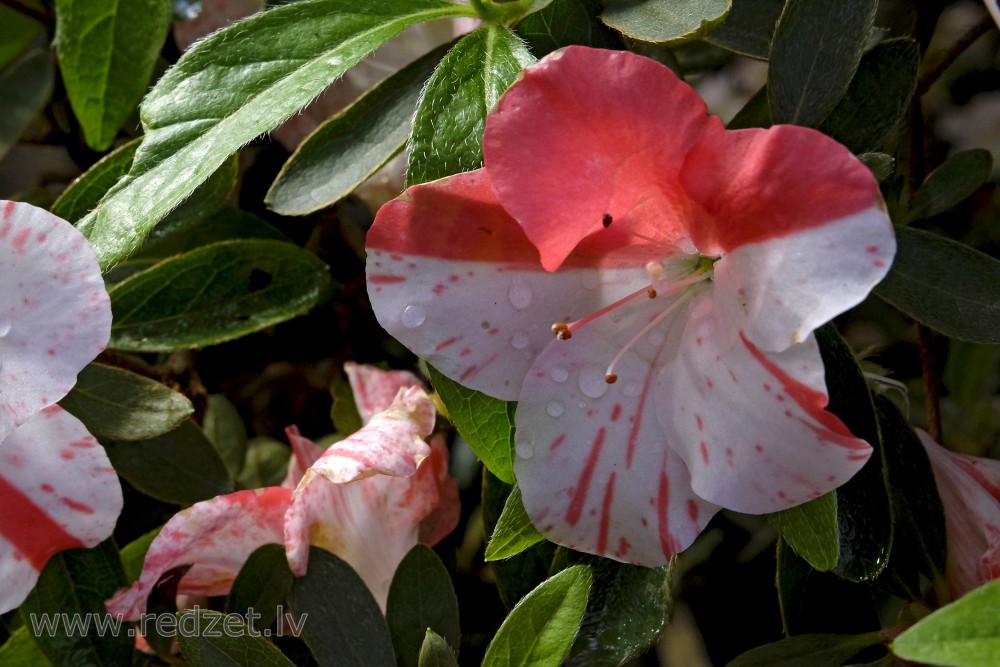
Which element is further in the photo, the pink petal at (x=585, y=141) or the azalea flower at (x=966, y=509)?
the azalea flower at (x=966, y=509)

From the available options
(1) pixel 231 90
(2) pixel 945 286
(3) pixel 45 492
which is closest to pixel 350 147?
(1) pixel 231 90

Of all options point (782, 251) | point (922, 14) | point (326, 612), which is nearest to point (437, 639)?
point (326, 612)

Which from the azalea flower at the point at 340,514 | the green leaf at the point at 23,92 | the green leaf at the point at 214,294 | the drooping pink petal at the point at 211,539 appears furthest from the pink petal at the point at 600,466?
the green leaf at the point at 23,92

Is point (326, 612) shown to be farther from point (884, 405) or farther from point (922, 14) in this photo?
point (922, 14)

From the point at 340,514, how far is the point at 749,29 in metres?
0.47

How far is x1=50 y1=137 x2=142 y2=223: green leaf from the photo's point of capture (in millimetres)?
780

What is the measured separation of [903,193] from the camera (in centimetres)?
90

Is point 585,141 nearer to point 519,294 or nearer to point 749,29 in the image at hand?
point 519,294

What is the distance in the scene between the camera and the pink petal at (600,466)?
57 centimetres

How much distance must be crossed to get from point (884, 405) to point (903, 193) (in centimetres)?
30

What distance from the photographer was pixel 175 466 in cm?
86

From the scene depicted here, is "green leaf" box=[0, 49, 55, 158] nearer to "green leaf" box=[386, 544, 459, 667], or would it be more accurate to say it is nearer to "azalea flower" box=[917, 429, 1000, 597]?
"green leaf" box=[386, 544, 459, 667]

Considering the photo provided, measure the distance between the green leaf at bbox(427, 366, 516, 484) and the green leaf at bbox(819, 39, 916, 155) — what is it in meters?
0.29

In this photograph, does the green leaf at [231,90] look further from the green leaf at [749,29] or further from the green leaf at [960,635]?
the green leaf at [960,635]
